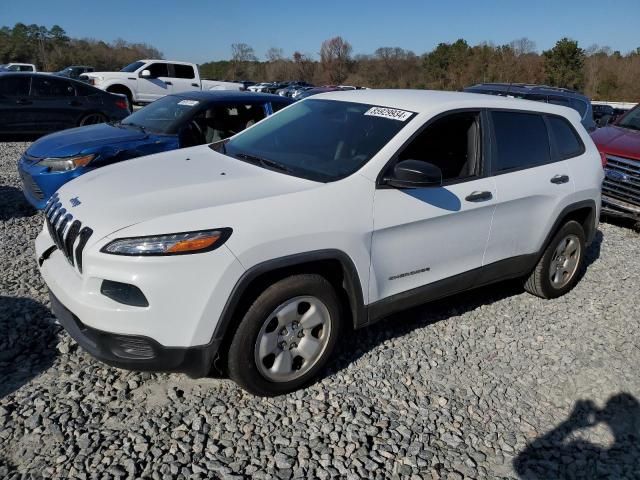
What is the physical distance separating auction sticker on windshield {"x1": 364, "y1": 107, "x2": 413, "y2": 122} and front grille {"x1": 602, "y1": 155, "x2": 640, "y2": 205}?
4.62 meters

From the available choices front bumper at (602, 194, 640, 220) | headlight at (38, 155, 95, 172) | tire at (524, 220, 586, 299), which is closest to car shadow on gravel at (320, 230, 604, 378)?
tire at (524, 220, 586, 299)

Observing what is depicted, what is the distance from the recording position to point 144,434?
2.63 m

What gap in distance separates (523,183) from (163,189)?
2.60 metres

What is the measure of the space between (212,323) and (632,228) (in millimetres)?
6712

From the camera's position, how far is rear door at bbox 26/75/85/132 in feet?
33.7

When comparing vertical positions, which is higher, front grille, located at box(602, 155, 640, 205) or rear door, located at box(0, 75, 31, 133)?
rear door, located at box(0, 75, 31, 133)

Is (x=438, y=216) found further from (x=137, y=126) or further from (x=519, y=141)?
(x=137, y=126)

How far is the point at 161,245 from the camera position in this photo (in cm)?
243

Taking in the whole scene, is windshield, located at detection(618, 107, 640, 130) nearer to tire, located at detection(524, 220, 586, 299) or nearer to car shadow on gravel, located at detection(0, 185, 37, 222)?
tire, located at detection(524, 220, 586, 299)

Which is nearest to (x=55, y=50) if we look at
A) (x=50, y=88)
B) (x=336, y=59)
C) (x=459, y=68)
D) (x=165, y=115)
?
(x=336, y=59)

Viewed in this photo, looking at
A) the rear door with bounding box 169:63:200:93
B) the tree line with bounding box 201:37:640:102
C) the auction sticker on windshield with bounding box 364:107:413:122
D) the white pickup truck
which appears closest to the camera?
the auction sticker on windshield with bounding box 364:107:413:122

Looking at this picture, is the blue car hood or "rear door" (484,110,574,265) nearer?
"rear door" (484,110,574,265)

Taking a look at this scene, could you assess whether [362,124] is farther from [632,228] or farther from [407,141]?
[632,228]

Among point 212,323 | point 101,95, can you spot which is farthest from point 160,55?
point 212,323
